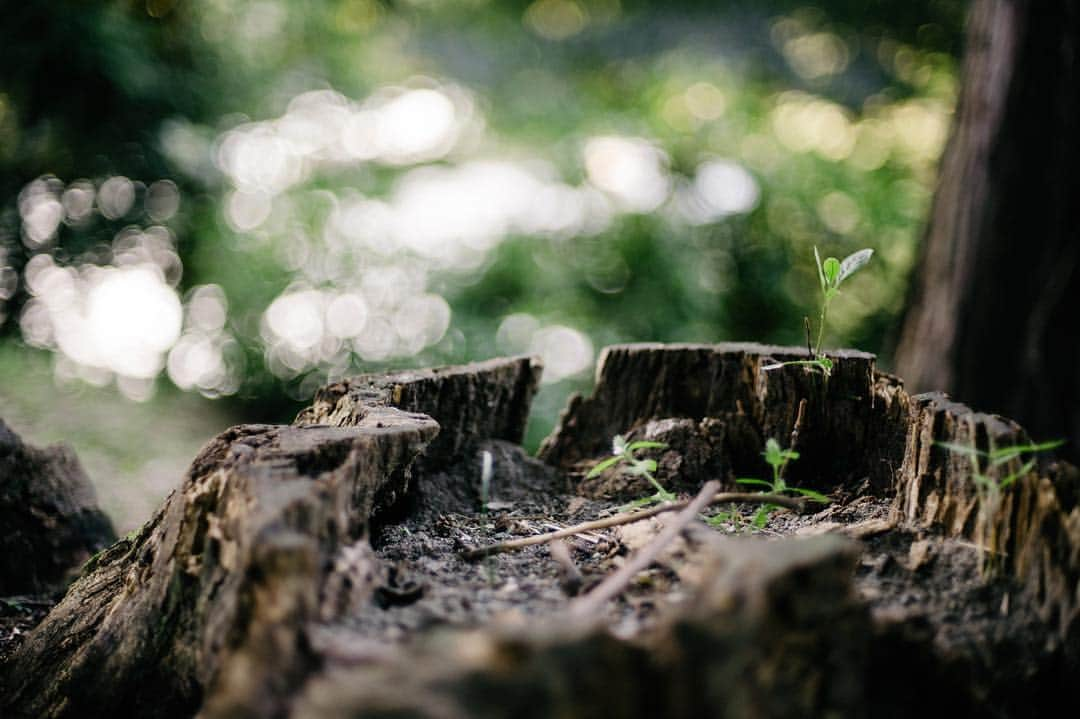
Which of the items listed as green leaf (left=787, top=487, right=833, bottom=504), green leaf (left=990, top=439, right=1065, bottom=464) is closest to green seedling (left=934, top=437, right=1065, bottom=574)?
green leaf (left=990, top=439, right=1065, bottom=464)

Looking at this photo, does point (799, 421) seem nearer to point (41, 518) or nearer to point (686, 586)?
point (686, 586)

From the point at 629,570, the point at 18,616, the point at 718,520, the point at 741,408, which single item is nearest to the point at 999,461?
the point at 718,520

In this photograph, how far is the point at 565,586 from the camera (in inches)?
48.9

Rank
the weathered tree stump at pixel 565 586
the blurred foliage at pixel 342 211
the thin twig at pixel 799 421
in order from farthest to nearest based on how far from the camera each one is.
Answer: the blurred foliage at pixel 342 211
the thin twig at pixel 799 421
the weathered tree stump at pixel 565 586

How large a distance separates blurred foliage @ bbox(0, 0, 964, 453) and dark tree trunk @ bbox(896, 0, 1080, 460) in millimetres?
366

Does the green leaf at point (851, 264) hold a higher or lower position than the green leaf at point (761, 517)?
higher

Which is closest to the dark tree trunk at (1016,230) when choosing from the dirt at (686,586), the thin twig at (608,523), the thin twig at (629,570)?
the dirt at (686,586)

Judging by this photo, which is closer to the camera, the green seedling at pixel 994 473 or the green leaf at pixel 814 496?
the green seedling at pixel 994 473

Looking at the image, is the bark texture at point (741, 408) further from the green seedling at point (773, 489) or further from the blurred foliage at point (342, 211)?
the blurred foliage at point (342, 211)

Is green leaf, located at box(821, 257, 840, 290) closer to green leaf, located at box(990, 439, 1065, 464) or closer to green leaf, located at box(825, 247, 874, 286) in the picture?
green leaf, located at box(825, 247, 874, 286)

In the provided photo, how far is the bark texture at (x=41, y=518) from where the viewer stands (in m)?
2.07

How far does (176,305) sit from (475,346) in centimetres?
150

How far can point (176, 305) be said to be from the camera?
13.0 ft

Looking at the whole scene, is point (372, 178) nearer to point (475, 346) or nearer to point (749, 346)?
point (475, 346)
